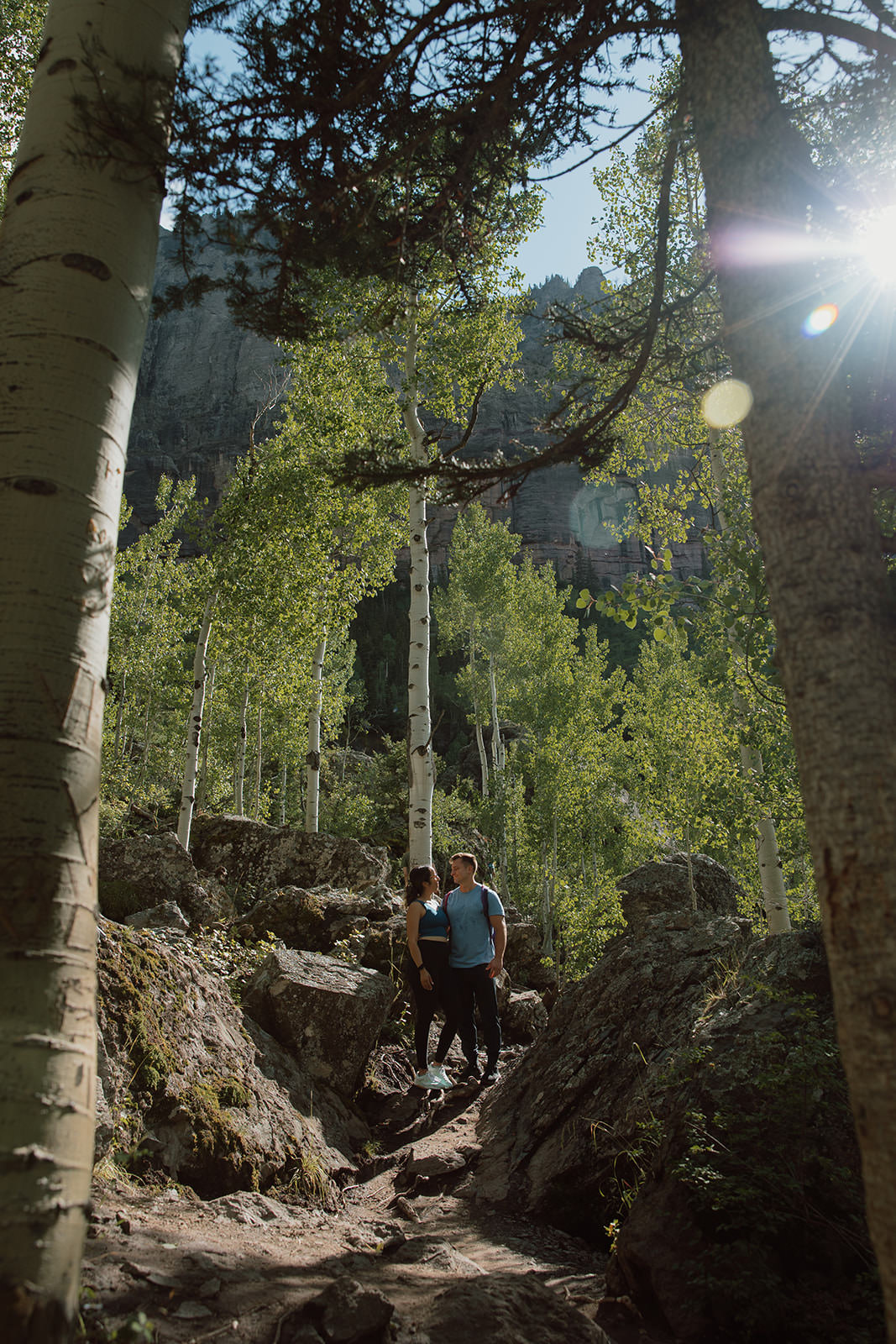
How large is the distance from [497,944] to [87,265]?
16.6 ft

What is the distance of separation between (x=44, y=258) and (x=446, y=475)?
173 cm


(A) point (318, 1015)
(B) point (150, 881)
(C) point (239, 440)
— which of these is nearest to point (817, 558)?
(A) point (318, 1015)

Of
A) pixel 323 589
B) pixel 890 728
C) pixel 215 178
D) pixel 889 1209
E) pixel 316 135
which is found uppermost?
pixel 323 589

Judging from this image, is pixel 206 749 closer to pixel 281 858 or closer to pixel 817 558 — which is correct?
pixel 281 858

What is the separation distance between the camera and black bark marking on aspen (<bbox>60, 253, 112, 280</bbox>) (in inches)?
83.4

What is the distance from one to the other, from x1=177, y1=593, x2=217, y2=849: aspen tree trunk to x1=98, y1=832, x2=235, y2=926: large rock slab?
2850 millimetres

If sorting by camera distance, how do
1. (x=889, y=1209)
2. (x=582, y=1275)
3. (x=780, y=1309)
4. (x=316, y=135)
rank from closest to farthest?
(x=889, y=1209) < (x=780, y=1309) < (x=316, y=135) < (x=582, y=1275)

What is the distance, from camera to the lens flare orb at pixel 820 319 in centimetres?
226

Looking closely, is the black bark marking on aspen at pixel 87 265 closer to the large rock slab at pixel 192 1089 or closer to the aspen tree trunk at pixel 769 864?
the large rock slab at pixel 192 1089

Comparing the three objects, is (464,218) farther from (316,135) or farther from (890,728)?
(890,728)

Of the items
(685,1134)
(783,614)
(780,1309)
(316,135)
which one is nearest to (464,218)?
(316,135)

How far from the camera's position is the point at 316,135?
3215 millimetres

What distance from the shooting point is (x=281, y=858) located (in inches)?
474

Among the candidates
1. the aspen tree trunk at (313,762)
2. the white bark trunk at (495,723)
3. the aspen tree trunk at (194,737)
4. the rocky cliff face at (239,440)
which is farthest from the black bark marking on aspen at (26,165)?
the rocky cliff face at (239,440)
